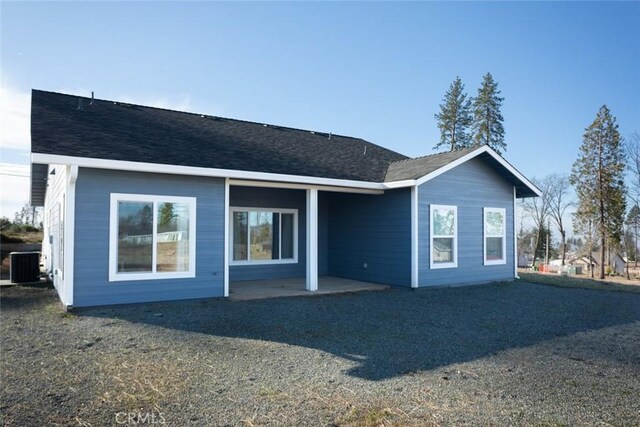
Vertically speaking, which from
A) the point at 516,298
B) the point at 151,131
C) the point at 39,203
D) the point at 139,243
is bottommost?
the point at 516,298

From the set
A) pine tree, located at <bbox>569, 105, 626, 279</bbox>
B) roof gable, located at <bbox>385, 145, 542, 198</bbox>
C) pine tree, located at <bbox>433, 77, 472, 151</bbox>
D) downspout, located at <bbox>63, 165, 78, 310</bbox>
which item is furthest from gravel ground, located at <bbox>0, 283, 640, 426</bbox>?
pine tree, located at <bbox>433, 77, 472, 151</bbox>

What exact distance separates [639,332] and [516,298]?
304 centimetres

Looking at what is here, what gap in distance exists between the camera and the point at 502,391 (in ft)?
12.6

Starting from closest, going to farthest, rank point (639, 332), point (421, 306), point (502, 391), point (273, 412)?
point (273, 412)
point (502, 391)
point (639, 332)
point (421, 306)

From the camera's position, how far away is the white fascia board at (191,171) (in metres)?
6.57

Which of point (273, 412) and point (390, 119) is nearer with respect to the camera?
point (273, 412)

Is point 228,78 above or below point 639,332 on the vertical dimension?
above

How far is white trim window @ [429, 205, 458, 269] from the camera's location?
33.8ft

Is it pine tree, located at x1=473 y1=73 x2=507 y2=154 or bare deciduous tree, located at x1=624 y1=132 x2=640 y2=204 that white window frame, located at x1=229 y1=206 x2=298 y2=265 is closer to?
pine tree, located at x1=473 y1=73 x2=507 y2=154

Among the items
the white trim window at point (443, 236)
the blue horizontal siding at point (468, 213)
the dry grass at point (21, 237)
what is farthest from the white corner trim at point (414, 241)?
the dry grass at point (21, 237)

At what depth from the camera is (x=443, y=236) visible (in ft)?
34.6

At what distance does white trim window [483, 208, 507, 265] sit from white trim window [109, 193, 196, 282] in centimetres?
789

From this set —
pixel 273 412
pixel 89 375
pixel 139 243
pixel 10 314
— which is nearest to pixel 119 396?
pixel 89 375

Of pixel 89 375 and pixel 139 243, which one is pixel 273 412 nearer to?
pixel 89 375
